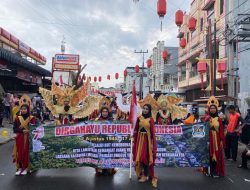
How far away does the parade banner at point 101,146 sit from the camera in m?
8.57

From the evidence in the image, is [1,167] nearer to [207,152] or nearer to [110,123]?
[110,123]

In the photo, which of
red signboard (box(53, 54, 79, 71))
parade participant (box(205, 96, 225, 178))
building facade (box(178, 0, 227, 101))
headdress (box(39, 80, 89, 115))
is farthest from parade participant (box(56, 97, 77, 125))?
red signboard (box(53, 54, 79, 71))

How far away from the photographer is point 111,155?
8.62 metres

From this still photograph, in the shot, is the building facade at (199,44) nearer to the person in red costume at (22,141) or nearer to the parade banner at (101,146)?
the parade banner at (101,146)

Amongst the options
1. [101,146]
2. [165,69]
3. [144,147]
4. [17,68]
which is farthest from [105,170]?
[165,69]

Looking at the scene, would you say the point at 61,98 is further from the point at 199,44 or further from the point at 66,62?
the point at 66,62

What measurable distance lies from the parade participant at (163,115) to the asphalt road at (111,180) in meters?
2.64

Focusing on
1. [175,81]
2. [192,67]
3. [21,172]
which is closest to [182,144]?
→ [21,172]

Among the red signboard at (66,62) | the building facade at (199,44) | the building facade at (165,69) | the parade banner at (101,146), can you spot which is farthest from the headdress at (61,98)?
the building facade at (165,69)

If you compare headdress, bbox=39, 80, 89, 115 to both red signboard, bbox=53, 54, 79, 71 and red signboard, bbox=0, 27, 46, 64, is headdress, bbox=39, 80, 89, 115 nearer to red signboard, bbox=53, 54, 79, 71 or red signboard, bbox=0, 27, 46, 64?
red signboard, bbox=0, 27, 46, 64

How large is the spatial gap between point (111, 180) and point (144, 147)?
96 centimetres

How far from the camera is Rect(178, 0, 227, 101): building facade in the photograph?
31.3 m

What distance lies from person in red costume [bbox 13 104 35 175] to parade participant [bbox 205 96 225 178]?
4037 millimetres

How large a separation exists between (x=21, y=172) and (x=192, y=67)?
36.3 meters
